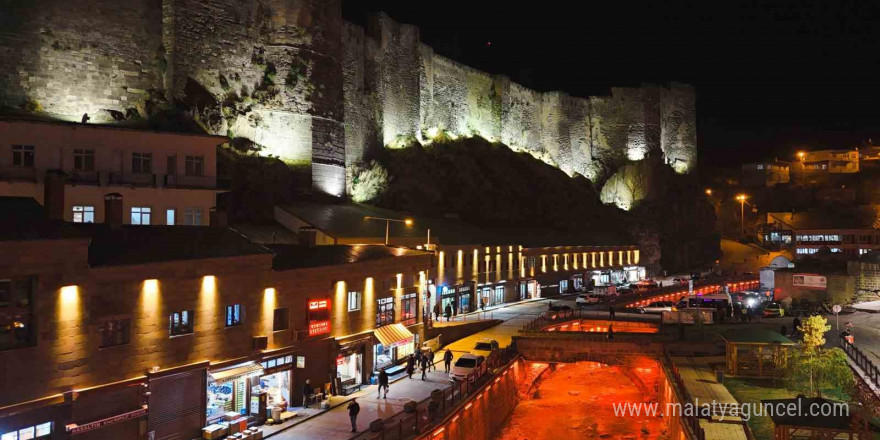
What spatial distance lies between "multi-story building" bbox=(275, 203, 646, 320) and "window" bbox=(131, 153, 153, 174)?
28.2 feet

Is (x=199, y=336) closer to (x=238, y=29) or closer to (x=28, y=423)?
(x=28, y=423)

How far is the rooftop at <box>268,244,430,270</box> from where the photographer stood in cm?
2730

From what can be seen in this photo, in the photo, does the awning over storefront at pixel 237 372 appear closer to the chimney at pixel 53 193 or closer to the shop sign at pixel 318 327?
the shop sign at pixel 318 327

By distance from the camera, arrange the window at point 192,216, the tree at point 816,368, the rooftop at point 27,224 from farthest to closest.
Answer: the window at point 192,216
the tree at point 816,368
the rooftop at point 27,224

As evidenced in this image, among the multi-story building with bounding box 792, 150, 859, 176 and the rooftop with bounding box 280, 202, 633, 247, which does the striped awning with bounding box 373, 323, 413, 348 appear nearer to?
the rooftop with bounding box 280, 202, 633, 247

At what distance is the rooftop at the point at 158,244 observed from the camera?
20.7 meters

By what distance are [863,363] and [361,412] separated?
2061cm

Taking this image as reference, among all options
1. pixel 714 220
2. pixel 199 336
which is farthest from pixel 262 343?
pixel 714 220

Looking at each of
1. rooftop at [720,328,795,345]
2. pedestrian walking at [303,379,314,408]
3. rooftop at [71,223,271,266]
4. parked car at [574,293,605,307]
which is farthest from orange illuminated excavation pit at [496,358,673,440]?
rooftop at [71,223,271,266]

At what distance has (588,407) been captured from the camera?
39.3 m

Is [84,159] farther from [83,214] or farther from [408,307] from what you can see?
[408,307]

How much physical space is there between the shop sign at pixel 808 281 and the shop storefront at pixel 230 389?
49005 mm

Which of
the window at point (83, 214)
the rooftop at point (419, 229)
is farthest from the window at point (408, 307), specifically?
the window at point (83, 214)

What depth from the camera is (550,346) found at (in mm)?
37719
